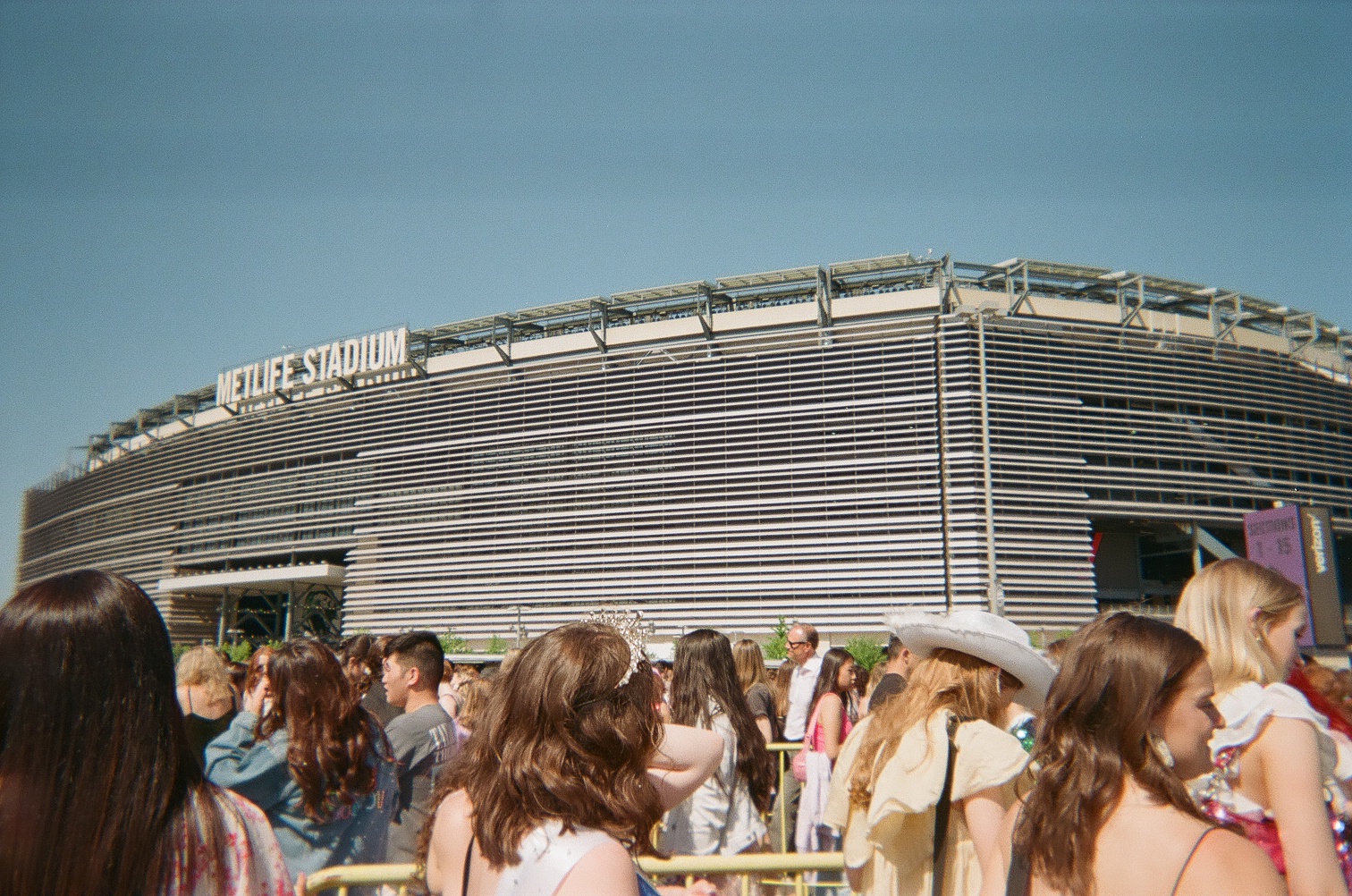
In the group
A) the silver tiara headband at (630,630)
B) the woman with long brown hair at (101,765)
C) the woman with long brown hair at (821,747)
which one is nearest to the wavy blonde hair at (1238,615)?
the silver tiara headband at (630,630)

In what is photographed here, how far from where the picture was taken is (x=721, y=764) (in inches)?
193

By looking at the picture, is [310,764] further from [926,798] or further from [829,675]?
[829,675]

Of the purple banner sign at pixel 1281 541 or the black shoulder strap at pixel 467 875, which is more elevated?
the purple banner sign at pixel 1281 541

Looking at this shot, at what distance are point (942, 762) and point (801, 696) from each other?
214 inches

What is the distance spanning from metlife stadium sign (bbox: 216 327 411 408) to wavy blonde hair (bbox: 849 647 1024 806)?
155 feet

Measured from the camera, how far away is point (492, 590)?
44844mm

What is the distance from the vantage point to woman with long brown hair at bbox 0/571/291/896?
1593 mm

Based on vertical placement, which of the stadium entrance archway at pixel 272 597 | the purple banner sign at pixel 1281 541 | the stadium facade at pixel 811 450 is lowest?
the stadium entrance archway at pixel 272 597

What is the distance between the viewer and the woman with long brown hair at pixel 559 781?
1975 millimetres

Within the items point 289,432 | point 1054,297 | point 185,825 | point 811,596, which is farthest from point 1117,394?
point 185,825

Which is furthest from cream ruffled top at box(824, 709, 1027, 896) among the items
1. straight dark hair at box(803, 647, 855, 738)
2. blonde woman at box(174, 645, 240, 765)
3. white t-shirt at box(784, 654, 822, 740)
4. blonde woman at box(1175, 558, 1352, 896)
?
white t-shirt at box(784, 654, 822, 740)

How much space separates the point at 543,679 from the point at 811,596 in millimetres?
37413

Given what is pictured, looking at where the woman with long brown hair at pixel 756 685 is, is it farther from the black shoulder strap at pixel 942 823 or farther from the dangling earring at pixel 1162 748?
the dangling earring at pixel 1162 748

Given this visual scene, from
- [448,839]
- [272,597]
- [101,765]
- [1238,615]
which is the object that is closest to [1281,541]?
[1238,615]
